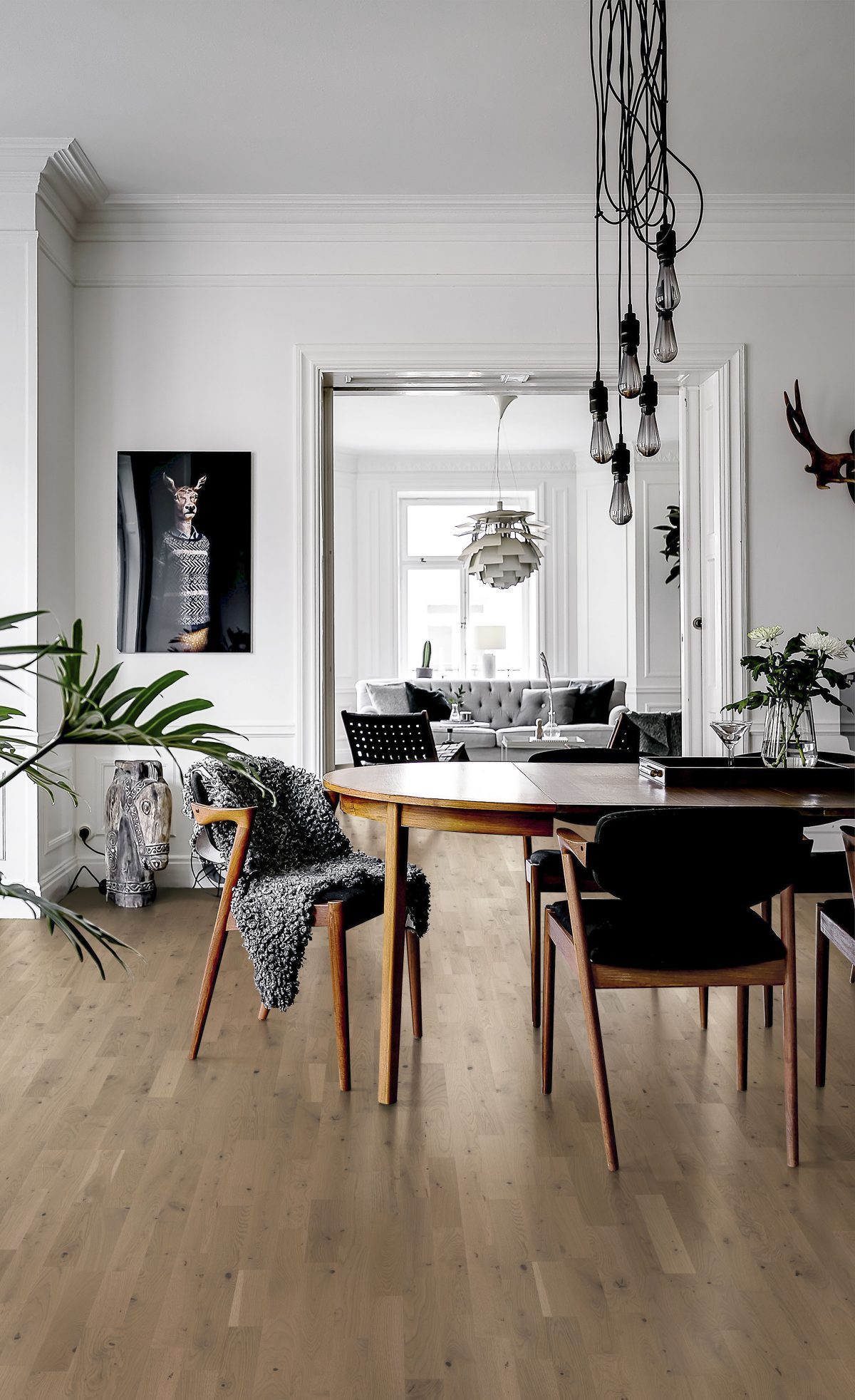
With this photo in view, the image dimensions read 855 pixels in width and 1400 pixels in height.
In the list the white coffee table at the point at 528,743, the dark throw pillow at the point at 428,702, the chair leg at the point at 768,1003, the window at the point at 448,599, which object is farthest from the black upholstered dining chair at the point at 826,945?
the window at the point at 448,599

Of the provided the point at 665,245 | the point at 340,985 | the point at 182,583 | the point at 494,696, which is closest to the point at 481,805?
the point at 340,985

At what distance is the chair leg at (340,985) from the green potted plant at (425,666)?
6.82 m

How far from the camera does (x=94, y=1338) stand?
152 centimetres

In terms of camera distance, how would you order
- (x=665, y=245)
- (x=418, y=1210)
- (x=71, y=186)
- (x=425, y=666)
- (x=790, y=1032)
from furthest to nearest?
(x=425, y=666) < (x=71, y=186) < (x=665, y=245) < (x=790, y=1032) < (x=418, y=1210)

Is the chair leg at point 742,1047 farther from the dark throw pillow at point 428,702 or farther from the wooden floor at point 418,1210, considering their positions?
the dark throw pillow at point 428,702

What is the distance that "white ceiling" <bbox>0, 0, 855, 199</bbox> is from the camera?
3.18 m

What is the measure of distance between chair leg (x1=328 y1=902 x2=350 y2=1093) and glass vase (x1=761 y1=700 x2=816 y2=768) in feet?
4.16

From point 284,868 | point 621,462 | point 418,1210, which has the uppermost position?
point 621,462

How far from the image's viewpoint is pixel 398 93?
3.59 metres

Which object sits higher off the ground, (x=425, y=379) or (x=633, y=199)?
(x=425, y=379)

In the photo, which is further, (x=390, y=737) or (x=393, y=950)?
(x=390, y=737)

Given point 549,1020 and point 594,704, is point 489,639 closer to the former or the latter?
point 594,704

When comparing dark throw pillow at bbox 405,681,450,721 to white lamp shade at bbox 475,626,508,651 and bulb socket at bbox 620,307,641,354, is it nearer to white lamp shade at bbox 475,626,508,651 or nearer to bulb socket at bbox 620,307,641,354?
white lamp shade at bbox 475,626,508,651

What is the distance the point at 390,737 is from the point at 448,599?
192 inches
